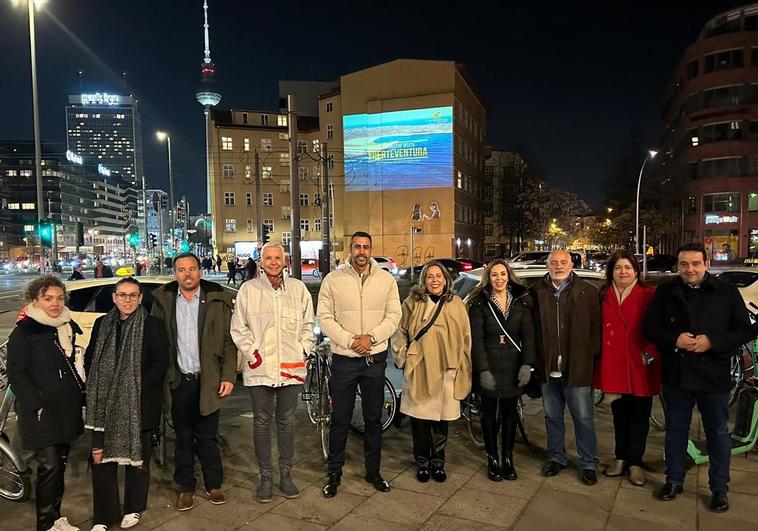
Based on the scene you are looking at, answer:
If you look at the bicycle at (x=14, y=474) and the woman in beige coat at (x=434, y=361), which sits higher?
the woman in beige coat at (x=434, y=361)

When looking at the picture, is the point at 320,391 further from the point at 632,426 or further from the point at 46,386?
the point at 632,426

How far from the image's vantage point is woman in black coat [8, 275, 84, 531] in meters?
3.67

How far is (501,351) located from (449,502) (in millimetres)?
1297

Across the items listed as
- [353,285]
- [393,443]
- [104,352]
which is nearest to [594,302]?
[353,285]

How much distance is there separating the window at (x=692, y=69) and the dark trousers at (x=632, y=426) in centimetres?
6263

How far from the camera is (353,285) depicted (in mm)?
4535

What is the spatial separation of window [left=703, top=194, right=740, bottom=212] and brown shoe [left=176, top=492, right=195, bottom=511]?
59950 millimetres

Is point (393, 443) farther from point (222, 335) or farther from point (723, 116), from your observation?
point (723, 116)

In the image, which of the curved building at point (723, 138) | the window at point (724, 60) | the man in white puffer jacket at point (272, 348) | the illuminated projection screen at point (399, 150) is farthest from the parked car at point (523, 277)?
the window at point (724, 60)

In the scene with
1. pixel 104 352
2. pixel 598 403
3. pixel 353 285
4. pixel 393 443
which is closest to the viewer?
pixel 104 352

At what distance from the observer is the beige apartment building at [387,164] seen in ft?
162

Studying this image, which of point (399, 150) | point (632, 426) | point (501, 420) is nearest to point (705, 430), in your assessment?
point (632, 426)

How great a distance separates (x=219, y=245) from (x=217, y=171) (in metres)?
8.01

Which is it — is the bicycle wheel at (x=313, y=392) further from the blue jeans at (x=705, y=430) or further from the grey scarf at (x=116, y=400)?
the blue jeans at (x=705, y=430)
